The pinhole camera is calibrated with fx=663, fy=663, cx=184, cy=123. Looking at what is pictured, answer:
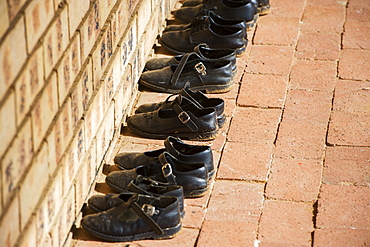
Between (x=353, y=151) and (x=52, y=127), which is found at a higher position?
(x=52, y=127)

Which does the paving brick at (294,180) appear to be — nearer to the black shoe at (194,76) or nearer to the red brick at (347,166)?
the red brick at (347,166)

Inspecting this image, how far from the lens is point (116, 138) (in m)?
3.71

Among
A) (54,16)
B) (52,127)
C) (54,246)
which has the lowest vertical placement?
(54,246)

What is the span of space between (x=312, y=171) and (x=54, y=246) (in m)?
1.44

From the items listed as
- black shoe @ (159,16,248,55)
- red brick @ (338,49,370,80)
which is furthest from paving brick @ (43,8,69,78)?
red brick @ (338,49,370,80)

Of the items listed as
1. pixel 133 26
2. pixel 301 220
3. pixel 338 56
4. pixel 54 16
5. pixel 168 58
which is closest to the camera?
pixel 54 16

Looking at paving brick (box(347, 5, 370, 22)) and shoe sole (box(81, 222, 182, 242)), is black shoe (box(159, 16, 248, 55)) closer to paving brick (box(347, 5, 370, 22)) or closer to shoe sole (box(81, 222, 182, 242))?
paving brick (box(347, 5, 370, 22))

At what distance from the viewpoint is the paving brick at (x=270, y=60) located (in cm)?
449

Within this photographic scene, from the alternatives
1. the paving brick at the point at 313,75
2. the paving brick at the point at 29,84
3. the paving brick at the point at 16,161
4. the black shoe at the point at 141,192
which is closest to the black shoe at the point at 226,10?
the paving brick at the point at 313,75

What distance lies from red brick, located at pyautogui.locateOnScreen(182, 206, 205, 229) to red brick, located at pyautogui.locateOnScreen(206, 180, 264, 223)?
1.3 inches

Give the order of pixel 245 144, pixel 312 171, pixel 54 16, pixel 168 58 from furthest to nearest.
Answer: pixel 168 58 → pixel 245 144 → pixel 312 171 → pixel 54 16

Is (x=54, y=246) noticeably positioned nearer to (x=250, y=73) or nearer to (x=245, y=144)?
(x=245, y=144)

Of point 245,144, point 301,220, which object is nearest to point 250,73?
point 245,144

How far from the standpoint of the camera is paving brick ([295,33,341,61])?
4711 millimetres
